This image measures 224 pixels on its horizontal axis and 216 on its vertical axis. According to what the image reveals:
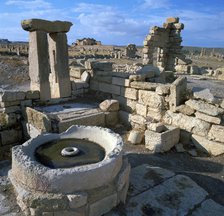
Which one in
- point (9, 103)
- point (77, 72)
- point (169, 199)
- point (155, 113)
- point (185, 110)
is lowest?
point (169, 199)

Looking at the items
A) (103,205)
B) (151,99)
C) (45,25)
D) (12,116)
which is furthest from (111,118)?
(103,205)

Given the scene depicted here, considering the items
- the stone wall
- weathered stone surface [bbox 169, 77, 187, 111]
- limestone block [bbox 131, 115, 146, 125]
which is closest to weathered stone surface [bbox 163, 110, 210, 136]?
weathered stone surface [bbox 169, 77, 187, 111]

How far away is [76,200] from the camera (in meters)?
3.27

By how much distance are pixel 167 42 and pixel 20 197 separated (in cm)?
1709

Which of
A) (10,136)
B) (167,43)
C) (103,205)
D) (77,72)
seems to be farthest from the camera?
(167,43)

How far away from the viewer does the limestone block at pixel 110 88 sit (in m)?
7.74

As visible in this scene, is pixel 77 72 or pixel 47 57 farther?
pixel 77 72

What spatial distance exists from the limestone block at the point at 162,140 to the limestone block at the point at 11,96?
3692mm

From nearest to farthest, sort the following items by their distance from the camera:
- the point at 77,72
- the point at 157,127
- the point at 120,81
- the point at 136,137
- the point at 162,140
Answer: the point at 162,140, the point at 157,127, the point at 136,137, the point at 120,81, the point at 77,72

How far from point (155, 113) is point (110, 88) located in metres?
2.01

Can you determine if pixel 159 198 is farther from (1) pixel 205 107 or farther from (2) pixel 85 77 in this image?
(2) pixel 85 77

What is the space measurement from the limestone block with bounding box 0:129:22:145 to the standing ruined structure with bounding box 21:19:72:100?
4.00ft

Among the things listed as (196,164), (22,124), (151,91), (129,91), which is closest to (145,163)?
(196,164)

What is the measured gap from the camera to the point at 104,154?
4.06 m
